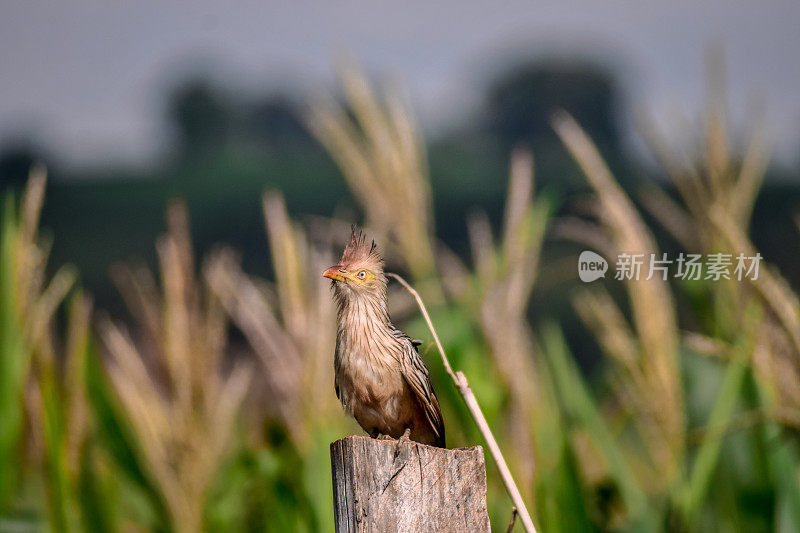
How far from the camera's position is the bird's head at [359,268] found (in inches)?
50.9

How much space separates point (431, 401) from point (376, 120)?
1256 millimetres

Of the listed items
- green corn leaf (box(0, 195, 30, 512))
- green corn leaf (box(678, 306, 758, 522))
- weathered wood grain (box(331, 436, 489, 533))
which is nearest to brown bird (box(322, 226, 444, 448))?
weathered wood grain (box(331, 436, 489, 533))

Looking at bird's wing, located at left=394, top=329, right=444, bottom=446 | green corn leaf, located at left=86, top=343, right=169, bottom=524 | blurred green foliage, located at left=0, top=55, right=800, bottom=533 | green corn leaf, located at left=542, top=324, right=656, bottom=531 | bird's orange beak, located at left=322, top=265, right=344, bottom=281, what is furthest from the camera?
→ green corn leaf, located at left=86, top=343, right=169, bottom=524

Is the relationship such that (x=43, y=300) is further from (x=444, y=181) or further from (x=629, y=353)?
(x=444, y=181)

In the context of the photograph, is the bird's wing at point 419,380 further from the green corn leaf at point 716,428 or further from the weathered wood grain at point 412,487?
the green corn leaf at point 716,428

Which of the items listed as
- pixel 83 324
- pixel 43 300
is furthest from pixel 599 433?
pixel 43 300

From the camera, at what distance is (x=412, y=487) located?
111 centimetres

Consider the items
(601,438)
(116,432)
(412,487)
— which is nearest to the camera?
(412,487)

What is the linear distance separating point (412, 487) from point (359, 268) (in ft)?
1.29

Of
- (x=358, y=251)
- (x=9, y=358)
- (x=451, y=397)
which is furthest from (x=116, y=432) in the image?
(x=358, y=251)

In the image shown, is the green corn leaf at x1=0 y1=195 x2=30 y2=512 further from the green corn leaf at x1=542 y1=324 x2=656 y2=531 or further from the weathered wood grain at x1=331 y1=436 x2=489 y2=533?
the green corn leaf at x1=542 y1=324 x2=656 y2=531

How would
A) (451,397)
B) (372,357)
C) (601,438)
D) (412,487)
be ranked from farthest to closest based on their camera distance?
1. (601,438)
2. (451,397)
3. (372,357)
4. (412,487)

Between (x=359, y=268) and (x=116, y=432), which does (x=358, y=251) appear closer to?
(x=359, y=268)

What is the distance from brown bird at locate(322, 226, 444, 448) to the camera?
1.32 metres
